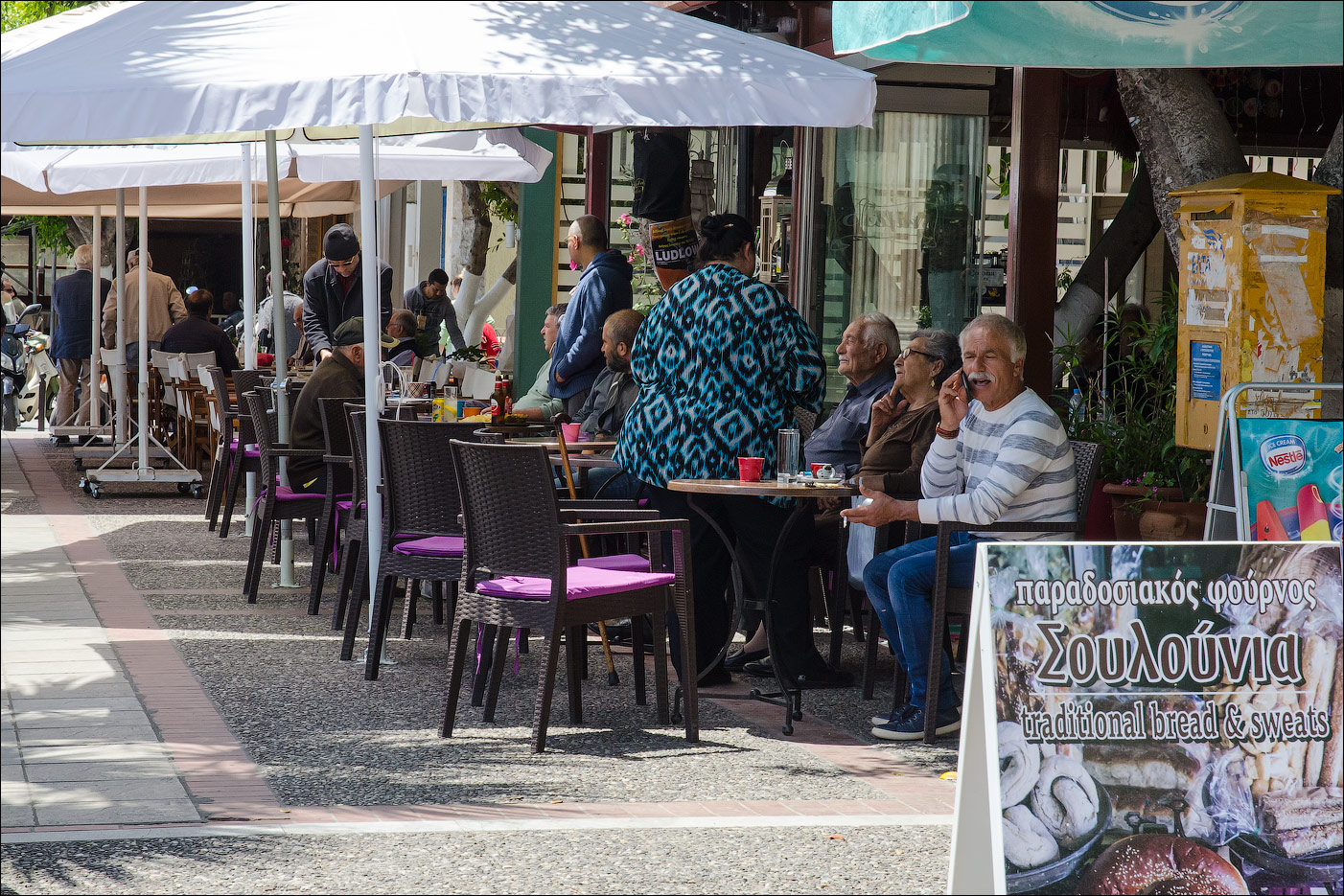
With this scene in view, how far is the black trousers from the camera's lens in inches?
242

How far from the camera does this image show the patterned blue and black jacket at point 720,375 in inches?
240

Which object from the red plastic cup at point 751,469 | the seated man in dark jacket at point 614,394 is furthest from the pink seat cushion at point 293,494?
the red plastic cup at point 751,469

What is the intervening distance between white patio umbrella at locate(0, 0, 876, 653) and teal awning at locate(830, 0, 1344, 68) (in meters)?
0.57

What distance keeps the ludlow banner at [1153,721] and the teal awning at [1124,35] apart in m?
1.87

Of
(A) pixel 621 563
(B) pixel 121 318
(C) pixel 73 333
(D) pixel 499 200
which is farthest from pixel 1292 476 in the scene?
(C) pixel 73 333

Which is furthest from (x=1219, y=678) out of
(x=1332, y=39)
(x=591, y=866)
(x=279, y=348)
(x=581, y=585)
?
(x=279, y=348)

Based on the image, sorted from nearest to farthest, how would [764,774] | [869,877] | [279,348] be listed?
[869,877] → [764,774] → [279,348]

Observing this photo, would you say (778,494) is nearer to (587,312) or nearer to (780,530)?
(780,530)

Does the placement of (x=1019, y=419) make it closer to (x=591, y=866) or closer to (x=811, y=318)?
Answer: (x=591, y=866)

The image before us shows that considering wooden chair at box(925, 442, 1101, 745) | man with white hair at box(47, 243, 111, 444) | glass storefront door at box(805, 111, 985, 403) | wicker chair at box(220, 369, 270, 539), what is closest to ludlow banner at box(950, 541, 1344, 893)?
wooden chair at box(925, 442, 1101, 745)

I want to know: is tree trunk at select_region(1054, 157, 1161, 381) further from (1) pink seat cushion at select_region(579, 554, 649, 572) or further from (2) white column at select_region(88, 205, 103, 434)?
(2) white column at select_region(88, 205, 103, 434)

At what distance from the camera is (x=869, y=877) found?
4.00m

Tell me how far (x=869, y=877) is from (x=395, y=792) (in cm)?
146

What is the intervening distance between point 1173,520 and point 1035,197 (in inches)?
75.6
